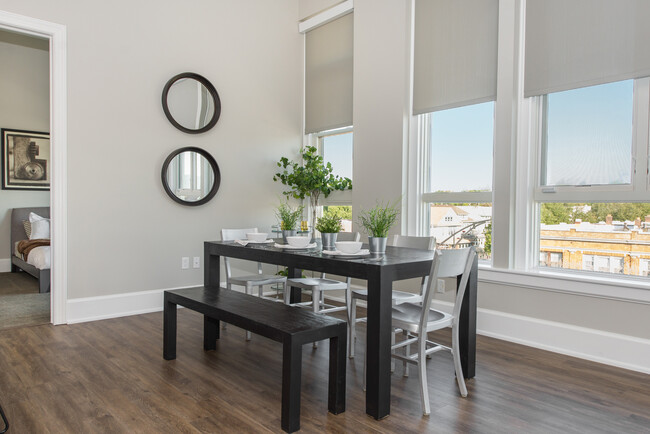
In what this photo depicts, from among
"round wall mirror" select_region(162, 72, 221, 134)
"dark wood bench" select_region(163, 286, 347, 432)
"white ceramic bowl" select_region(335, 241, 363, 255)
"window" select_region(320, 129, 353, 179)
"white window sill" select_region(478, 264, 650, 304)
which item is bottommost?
"dark wood bench" select_region(163, 286, 347, 432)

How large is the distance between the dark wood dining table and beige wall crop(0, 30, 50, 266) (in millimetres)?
5476

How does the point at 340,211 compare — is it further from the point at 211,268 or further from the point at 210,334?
the point at 210,334

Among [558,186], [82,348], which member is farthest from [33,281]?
[558,186]

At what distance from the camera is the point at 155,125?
428 cm

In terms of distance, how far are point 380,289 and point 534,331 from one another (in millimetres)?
1777

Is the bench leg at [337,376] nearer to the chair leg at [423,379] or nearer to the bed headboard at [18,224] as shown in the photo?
the chair leg at [423,379]

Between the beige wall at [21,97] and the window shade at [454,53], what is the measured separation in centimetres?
533

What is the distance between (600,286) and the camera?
9.78 ft

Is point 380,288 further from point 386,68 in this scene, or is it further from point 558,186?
point 386,68

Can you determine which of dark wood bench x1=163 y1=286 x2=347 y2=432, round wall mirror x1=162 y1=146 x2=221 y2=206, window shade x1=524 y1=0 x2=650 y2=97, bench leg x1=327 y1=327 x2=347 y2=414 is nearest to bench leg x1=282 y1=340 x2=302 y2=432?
dark wood bench x1=163 y1=286 x2=347 y2=432

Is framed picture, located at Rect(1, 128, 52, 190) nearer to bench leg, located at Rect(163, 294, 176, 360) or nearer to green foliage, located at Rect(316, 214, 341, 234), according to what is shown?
bench leg, located at Rect(163, 294, 176, 360)

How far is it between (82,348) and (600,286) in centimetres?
354

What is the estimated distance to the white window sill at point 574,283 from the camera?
2855mm

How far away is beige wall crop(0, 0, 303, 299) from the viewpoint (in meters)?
3.87
